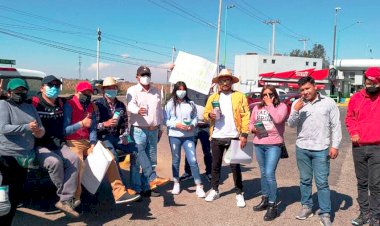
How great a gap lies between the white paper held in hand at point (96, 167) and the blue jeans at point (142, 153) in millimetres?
980

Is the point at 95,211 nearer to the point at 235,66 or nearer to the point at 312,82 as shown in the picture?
the point at 312,82

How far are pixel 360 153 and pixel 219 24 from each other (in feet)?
78.7

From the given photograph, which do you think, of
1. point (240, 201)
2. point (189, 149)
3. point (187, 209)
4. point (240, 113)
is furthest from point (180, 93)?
point (240, 201)

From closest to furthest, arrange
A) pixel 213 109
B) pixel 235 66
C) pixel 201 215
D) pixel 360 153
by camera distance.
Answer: pixel 360 153, pixel 201 215, pixel 213 109, pixel 235 66

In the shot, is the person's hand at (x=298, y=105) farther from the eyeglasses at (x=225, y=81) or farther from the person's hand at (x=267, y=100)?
the eyeglasses at (x=225, y=81)

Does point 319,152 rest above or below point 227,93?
below

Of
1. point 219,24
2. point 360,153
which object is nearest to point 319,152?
point 360,153

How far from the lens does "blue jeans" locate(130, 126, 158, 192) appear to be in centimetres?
568

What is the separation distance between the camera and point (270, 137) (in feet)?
16.9

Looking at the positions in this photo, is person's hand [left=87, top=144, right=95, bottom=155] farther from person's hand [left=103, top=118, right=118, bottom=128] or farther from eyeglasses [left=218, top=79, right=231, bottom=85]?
eyeglasses [left=218, top=79, right=231, bottom=85]

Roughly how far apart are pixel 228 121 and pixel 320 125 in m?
1.41

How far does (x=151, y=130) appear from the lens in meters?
5.87

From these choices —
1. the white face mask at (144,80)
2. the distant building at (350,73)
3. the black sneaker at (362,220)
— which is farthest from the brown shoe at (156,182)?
the distant building at (350,73)

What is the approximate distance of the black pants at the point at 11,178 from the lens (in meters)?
4.18
